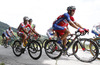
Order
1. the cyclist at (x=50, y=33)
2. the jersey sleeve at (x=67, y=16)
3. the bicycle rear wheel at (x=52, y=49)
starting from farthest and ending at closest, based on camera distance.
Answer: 1. the cyclist at (x=50, y=33)
2. the bicycle rear wheel at (x=52, y=49)
3. the jersey sleeve at (x=67, y=16)

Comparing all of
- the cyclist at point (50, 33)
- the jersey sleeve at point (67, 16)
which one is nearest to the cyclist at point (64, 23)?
the jersey sleeve at point (67, 16)

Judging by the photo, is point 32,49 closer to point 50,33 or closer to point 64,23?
point 64,23

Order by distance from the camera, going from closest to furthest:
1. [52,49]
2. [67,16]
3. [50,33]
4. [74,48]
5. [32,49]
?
[67,16]
[74,48]
[52,49]
[32,49]
[50,33]

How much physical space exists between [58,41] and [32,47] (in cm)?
142

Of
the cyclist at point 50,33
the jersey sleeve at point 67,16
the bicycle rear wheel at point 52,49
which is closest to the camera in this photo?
the jersey sleeve at point 67,16

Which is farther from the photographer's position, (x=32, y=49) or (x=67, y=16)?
(x=32, y=49)

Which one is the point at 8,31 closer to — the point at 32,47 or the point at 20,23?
the point at 20,23

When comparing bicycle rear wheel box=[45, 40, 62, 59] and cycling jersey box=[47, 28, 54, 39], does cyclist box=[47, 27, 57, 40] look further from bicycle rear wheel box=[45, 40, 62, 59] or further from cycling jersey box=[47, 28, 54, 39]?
bicycle rear wheel box=[45, 40, 62, 59]

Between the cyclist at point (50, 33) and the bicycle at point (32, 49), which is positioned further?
the cyclist at point (50, 33)

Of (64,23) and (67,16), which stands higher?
(67,16)

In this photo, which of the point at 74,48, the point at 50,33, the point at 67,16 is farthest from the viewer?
the point at 50,33

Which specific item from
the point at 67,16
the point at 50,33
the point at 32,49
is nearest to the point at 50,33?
the point at 50,33

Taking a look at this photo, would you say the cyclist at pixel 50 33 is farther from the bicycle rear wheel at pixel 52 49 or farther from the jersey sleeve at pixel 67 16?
the jersey sleeve at pixel 67 16

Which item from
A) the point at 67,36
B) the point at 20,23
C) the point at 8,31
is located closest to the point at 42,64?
the point at 67,36
